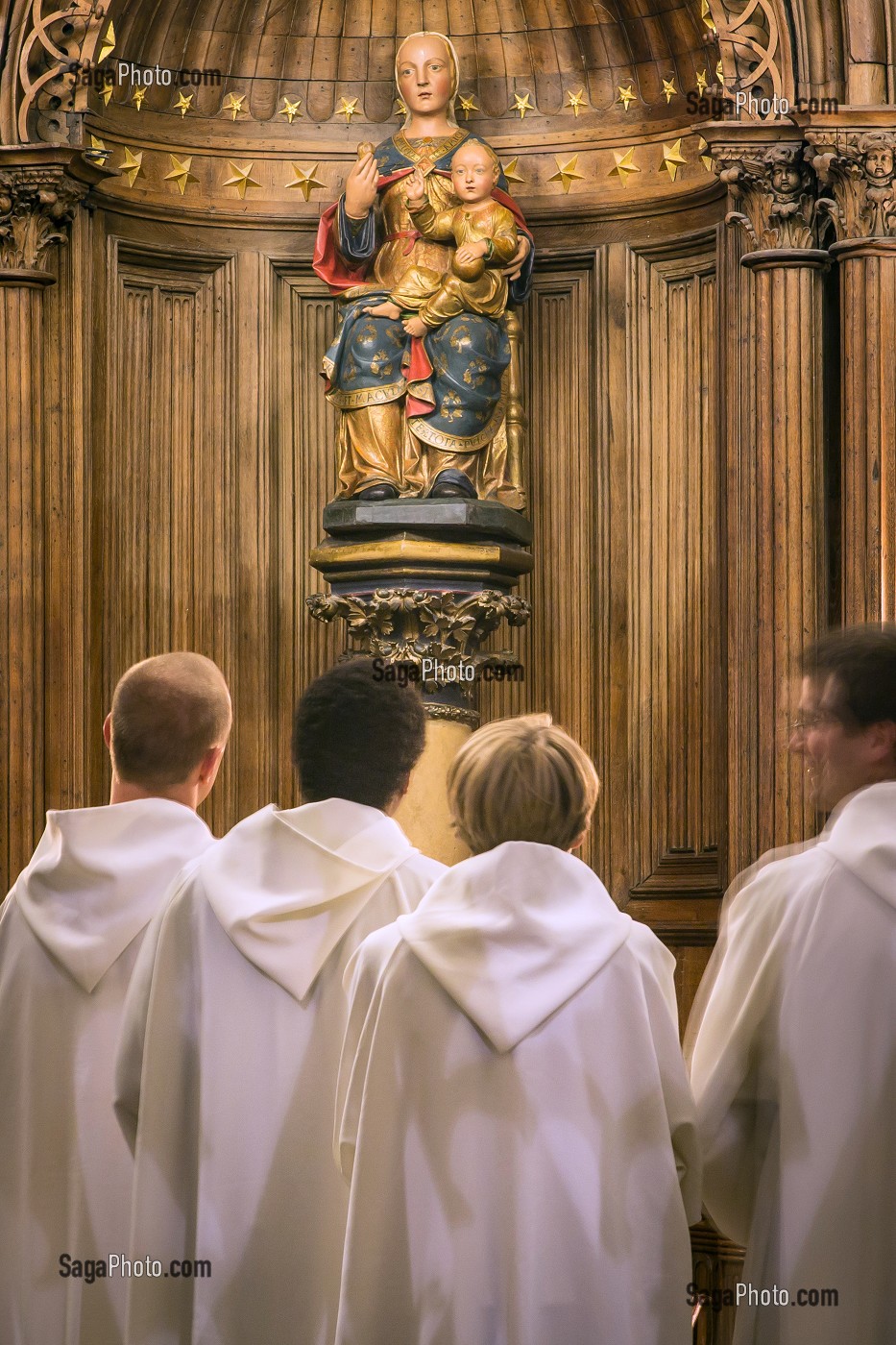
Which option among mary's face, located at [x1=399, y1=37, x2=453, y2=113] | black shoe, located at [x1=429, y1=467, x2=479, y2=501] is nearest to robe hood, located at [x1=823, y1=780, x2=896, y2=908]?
black shoe, located at [x1=429, y1=467, x2=479, y2=501]

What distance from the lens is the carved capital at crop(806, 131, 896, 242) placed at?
5859 millimetres

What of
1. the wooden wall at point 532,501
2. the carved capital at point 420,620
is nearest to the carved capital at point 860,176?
the wooden wall at point 532,501

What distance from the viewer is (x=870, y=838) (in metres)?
2.84

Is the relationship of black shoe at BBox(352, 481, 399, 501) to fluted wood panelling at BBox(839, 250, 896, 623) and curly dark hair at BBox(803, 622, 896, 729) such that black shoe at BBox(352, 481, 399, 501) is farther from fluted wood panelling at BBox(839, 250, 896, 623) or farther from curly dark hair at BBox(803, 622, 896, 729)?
curly dark hair at BBox(803, 622, 896, 729)

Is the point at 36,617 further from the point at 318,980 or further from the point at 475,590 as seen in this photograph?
the point at 318,980

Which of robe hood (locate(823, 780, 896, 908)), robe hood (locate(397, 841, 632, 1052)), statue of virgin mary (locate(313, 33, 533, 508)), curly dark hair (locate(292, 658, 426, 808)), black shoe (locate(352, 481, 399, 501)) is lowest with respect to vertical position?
robe hood (locate(397, 841, 632, 1052))

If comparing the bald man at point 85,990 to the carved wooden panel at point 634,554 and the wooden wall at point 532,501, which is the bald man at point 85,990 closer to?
the wooden wall at point 532,501

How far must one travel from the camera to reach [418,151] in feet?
21.2

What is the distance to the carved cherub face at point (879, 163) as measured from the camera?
5.86 m

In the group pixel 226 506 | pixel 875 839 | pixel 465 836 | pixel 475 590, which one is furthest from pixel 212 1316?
pixel 226 506

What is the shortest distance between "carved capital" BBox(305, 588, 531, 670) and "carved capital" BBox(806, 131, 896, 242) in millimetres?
1620

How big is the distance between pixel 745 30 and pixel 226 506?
2.45 meters

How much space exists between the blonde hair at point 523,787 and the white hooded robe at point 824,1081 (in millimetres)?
377

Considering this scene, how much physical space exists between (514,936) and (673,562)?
422cm
